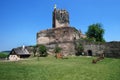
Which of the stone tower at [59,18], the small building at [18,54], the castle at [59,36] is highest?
the stone tower at [59,18]

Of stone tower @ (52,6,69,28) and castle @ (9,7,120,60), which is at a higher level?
stone tower @ (52,6,69,28)

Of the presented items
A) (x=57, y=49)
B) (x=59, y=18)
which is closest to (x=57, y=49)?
(x=57, y=49)

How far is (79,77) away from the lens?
67.3 ft

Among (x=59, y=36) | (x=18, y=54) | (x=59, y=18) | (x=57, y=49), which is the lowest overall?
(x=18, y=54)

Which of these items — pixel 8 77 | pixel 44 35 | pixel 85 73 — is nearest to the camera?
pixel 8 77

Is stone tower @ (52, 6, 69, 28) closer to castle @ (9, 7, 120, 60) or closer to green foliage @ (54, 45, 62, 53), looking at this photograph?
castle @ (9, 7, 120, 60)

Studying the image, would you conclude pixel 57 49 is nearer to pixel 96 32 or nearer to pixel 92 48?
pixel 92 48

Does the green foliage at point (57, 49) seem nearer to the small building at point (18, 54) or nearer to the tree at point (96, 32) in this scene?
the small building at point (18, 54)

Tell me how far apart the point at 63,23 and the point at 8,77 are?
137ft

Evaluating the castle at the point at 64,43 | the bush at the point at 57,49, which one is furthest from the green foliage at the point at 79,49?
the bush at the point at 57,49

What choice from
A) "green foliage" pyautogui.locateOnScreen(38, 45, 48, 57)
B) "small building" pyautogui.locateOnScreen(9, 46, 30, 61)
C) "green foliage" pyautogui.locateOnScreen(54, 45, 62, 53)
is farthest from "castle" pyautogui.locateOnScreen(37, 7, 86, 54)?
"small building" pyautogui.locateOnScreen(9, 46, 30, 61)

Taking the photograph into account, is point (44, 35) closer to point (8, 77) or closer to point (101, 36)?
point (101, 36)

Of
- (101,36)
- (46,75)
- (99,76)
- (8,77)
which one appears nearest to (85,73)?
(99,76)

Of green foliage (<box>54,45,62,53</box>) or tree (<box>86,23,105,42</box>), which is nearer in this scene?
green foliage (<box>54,45,62,53</box>)
